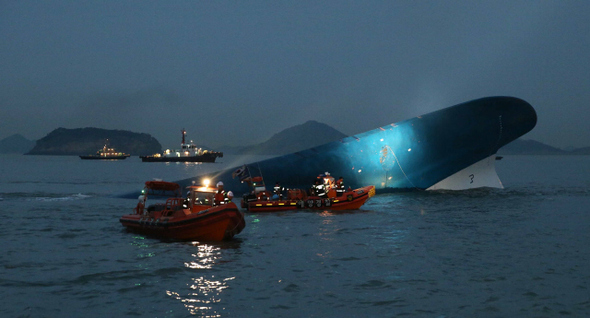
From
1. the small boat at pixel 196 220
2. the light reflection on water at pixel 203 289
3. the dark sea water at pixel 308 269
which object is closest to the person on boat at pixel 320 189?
the dark sea water at pixel 308 269

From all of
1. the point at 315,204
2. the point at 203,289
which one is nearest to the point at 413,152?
the point at 315,204

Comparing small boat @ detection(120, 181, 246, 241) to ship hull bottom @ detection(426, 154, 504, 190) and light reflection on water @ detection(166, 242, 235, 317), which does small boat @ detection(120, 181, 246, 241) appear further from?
ship hull bottom @ detection(426, 154, 504, 190)

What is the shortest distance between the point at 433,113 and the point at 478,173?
282 inches

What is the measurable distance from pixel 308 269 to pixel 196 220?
6281 millimetres

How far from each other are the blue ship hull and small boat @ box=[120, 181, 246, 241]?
69.6ft

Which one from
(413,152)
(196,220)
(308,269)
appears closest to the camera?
(308,269)

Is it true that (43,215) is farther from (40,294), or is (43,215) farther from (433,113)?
(433,113)

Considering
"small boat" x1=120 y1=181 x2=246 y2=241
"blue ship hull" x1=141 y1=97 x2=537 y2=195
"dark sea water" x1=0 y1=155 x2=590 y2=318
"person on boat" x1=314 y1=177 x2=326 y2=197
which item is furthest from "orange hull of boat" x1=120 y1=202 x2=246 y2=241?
"blue ship hull" x1=141 y1=97 x2=537 y2=195

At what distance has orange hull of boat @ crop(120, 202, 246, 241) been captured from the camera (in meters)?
20.9

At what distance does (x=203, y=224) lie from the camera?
827 inches

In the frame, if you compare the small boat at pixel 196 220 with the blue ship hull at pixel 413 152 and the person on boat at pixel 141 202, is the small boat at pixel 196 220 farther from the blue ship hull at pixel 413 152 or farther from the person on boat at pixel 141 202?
the blue ship hull at pixel 413 152

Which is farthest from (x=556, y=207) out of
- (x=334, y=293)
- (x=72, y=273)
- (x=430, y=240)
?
(x=72, y=273)

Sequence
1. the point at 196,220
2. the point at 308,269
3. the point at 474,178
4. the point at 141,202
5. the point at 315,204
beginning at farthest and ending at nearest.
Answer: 1. the point at 474,178
2. the point at 315,204
3. the point at 141,202
4. the point at 196,220
5. the point at 308,269

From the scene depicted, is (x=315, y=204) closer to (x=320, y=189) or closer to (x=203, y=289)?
(x=320, y=189)
